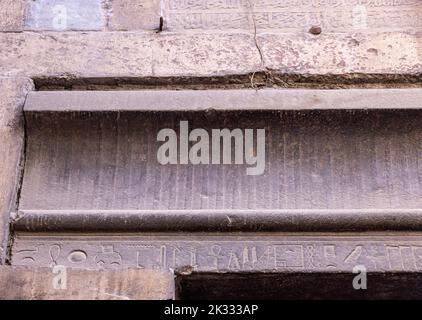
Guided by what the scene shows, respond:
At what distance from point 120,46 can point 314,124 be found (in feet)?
2.72

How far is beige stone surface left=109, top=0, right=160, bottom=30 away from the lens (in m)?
3.21

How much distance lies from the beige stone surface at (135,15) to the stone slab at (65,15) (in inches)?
2.1

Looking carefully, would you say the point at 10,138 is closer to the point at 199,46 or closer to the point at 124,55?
the point at 124,55

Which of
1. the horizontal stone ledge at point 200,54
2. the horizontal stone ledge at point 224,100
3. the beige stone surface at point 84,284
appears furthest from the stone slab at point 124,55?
the beige stone surface at point 84,284

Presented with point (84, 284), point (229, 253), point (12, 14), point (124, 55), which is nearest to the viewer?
point (84, 284)

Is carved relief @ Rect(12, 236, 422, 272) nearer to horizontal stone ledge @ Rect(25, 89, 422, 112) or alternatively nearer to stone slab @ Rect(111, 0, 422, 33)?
horizontal stone ledge @ Rect(25, 89, 422, 112)

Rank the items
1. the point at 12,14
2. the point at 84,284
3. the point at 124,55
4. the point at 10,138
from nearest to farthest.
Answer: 1. the point at 84,284
2. the point at 10,138
3. the point at 124,55
4. the point at 12,14

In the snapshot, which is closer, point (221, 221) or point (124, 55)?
point (221, 221)

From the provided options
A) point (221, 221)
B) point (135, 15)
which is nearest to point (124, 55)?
point (135, 15)

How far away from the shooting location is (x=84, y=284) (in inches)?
97.8

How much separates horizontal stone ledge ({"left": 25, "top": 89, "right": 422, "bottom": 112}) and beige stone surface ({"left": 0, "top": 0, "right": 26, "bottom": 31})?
0.41 metres

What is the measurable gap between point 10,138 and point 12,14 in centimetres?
65

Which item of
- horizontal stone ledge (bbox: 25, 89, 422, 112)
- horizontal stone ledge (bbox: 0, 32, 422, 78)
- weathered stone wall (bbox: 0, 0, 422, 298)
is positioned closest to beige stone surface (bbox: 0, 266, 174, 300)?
weathered stone wall (bbox: 0, 0, 422, 298)
